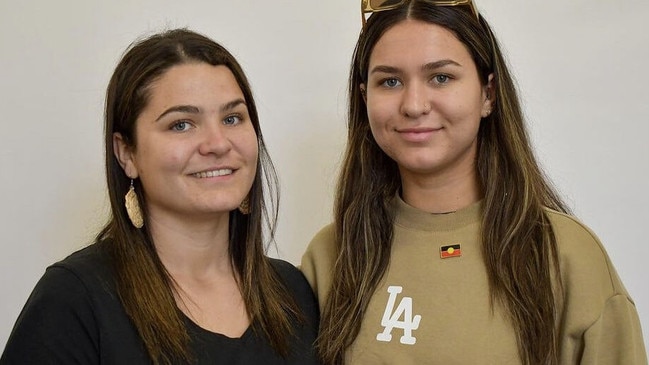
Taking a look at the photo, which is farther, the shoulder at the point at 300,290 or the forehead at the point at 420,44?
the shoulder at the point at 300,290

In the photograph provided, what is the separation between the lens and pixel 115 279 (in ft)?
5.45

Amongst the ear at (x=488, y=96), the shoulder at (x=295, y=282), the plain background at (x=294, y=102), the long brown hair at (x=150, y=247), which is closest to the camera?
the long brown hair at (x=150, y=247)

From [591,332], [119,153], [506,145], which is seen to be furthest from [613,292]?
[119,153]

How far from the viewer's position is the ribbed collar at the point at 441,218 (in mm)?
1812

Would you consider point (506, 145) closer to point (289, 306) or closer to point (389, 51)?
point (389, 51)

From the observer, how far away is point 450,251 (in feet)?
5.86

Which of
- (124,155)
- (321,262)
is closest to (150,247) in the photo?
(124,155)

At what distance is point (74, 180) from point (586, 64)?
1.48 m

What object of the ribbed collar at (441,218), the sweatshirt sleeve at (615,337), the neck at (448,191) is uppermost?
the neck at (448,191)

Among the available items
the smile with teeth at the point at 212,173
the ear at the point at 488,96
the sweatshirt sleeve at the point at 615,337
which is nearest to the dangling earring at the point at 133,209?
the smile with teeth at the point at 212,173

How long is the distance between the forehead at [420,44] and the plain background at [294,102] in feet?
2.32

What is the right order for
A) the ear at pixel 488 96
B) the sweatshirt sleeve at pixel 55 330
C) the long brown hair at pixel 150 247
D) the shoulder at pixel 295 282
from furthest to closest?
the shoulder at pixel 295 282
the ear at pixel 488 96
the long brown hair at pixel 150 247
the sweatshirt sleeve at pixel 55 330

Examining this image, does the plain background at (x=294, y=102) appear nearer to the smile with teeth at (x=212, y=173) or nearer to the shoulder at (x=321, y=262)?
the shoulder at (x=321, y=262)

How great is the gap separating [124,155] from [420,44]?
0.64 m
